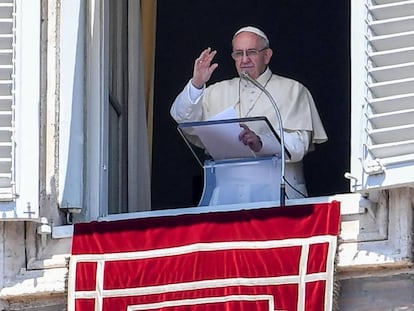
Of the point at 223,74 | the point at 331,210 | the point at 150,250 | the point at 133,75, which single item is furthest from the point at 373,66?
the point at 223,74

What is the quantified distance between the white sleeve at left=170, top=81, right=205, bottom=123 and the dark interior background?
189 centimetres

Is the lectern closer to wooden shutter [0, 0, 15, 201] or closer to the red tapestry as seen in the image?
the red tapestry

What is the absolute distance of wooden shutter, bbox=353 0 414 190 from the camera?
7.67 meters

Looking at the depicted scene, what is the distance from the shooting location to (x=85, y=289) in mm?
7973

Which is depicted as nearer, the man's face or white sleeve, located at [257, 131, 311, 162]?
white sleeve, located at [257, 131, 311, 162]

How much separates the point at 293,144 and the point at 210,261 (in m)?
0.81

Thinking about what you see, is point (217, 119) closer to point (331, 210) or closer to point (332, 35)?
point (331, 210)

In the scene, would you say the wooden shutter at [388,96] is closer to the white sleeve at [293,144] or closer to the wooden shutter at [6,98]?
the white sleeve at [293,144]

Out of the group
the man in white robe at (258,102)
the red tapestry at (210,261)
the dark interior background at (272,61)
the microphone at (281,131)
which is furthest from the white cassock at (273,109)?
the dark interior background at (272,61)

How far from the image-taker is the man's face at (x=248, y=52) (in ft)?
28.8

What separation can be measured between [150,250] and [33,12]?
37.4 inches

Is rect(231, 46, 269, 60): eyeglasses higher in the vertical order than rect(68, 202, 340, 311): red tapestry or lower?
higher

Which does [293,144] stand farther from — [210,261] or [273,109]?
[210,261]

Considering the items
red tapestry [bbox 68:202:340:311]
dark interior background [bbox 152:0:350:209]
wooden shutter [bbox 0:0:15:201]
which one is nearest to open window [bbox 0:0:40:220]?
wooden shutter [bbox 0:0:15:201]
